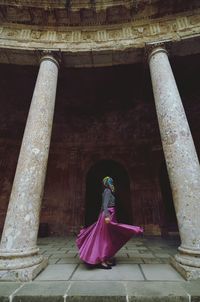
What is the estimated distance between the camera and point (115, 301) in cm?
203

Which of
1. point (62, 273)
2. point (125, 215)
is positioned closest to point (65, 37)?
point (62, 273)

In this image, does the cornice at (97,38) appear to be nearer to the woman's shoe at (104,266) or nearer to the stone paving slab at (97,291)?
the woman's shoe at (104,266)

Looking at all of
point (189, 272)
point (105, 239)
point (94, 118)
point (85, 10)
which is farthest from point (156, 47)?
point (94, 118)

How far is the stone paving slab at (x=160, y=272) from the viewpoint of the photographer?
2621mm

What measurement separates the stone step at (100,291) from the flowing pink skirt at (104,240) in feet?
1.99

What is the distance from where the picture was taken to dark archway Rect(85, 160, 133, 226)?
27.5 feet

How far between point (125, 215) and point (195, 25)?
7280 millimetres

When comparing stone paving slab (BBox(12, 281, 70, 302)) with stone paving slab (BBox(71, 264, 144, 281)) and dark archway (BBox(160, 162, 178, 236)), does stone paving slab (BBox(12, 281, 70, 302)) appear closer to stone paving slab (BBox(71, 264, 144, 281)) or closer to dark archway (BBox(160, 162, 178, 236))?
stone paving slab (BBox(71, 264, 144, 281))

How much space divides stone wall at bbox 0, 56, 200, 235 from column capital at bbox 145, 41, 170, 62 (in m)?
2.51

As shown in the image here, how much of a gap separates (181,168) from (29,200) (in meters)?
2.81

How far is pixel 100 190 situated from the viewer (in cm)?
888

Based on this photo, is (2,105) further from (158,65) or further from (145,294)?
(145,294)

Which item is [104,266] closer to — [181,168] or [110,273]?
[110,273]

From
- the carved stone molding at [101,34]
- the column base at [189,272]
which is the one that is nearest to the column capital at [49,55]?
the carved stone molding at [101,34]
